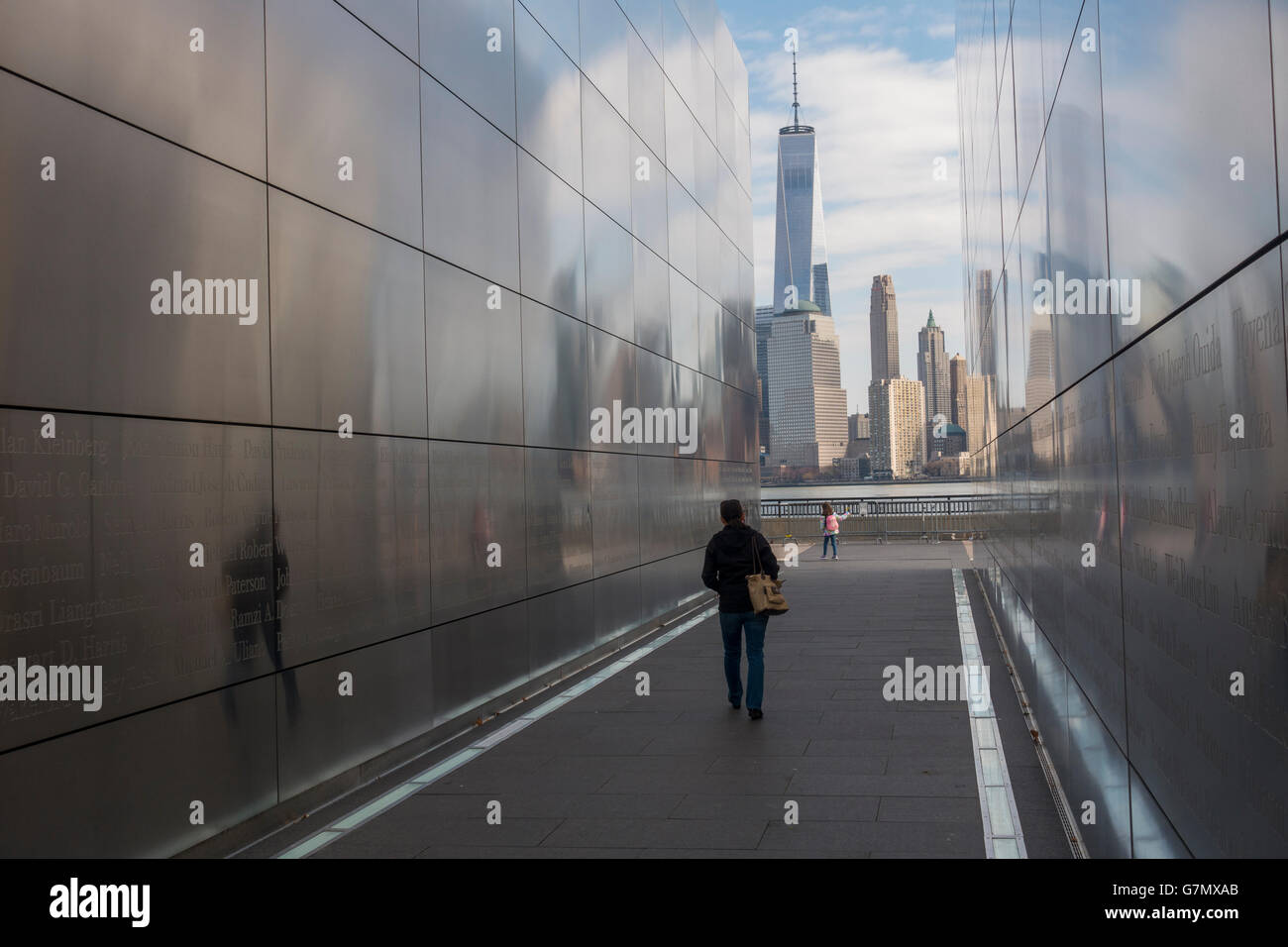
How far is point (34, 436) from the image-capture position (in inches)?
205

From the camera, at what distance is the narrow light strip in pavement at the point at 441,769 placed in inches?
259

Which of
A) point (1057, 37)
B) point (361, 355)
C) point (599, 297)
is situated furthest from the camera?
point (599, 297)

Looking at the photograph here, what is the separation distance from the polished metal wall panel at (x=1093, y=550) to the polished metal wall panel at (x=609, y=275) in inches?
320

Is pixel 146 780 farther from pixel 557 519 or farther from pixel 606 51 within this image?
pixel 606 51

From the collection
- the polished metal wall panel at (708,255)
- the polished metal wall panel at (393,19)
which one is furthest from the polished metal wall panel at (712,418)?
the polished metal wall panel at (393,19)

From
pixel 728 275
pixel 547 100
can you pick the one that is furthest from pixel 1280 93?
pixel 728 275

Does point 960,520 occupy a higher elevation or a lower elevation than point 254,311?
lower

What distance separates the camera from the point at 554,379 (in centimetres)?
1259

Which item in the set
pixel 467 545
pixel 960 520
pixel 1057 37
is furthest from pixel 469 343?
pixel 960 520

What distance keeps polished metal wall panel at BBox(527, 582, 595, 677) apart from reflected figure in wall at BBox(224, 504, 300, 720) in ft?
15.1

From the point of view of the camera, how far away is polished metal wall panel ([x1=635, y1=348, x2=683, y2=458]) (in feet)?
54.2

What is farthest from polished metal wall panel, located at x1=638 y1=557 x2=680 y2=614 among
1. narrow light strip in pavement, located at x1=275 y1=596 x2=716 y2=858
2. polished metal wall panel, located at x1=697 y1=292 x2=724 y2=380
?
polished metal wall panel, located at x1=697 y1=292 x2=724 y2=380
